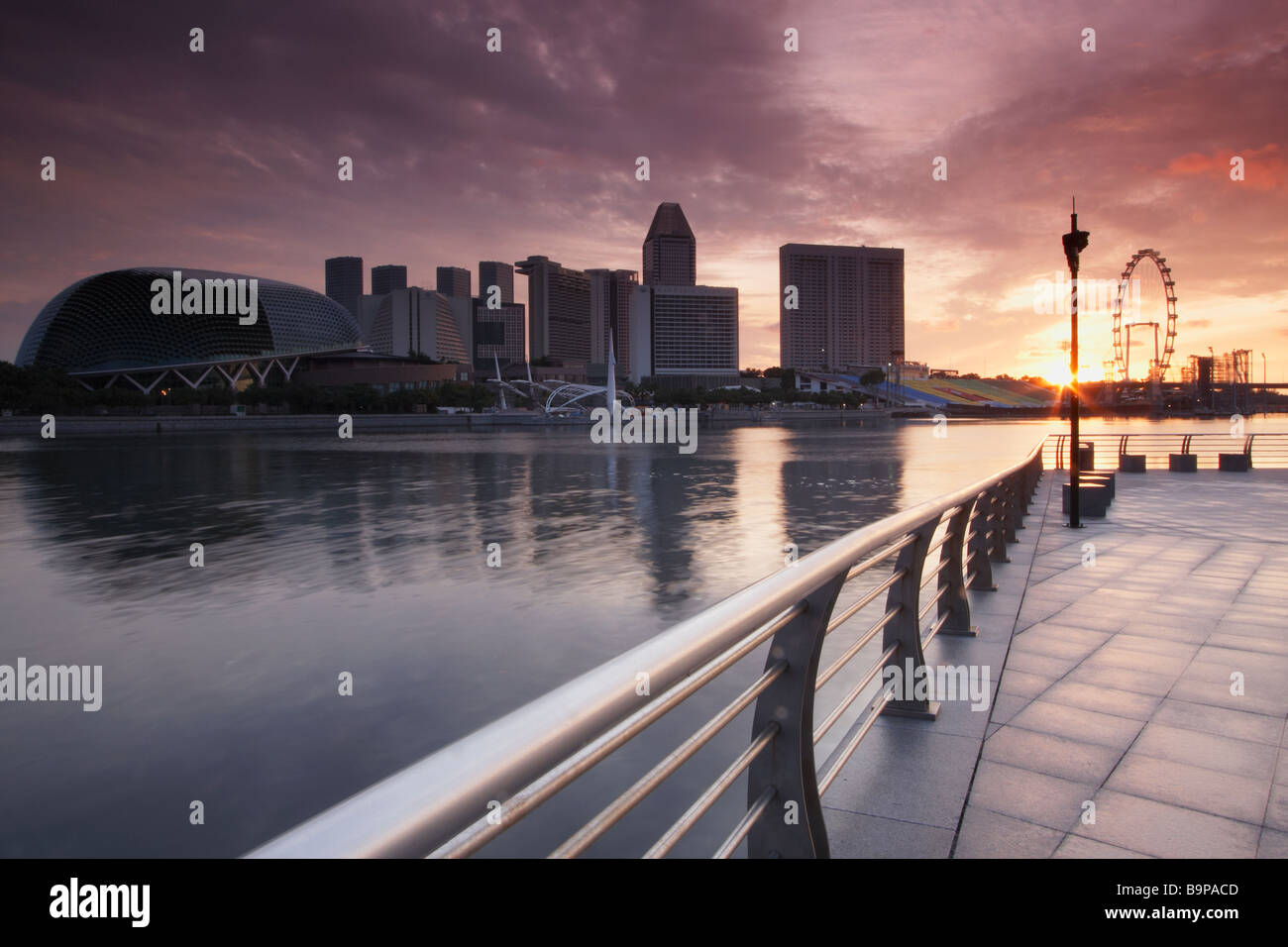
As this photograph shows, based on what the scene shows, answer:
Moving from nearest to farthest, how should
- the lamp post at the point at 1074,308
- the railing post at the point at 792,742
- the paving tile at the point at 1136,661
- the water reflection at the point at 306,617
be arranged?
1. the railing post at the point at 792,742
2. the paving tile at the point at 1136,661
3. the water reflection at the point at 306,617
4. the lamp post at the point at 1074,308

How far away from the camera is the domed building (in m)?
143

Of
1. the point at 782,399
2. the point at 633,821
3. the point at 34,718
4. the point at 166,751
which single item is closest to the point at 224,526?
the point at 34,718

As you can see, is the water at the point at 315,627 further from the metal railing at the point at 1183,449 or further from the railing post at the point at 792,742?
the metal railing at the point at 1183,449

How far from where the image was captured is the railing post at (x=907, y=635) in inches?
194

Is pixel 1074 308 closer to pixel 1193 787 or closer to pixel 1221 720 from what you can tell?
pixel 1221 720

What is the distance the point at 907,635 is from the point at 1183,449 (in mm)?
29959

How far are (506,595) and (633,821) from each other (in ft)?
23.5

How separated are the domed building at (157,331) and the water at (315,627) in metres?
131

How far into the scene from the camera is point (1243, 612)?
8.01 metres

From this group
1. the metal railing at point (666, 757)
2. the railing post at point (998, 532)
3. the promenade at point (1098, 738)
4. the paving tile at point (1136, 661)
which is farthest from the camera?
the railing post at point (998, 532)

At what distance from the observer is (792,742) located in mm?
2914

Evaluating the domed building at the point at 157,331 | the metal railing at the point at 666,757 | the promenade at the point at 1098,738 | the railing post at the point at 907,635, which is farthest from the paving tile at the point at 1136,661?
the domed building at the point at 157,331

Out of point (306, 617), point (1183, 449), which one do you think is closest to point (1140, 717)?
point (306, 617)
